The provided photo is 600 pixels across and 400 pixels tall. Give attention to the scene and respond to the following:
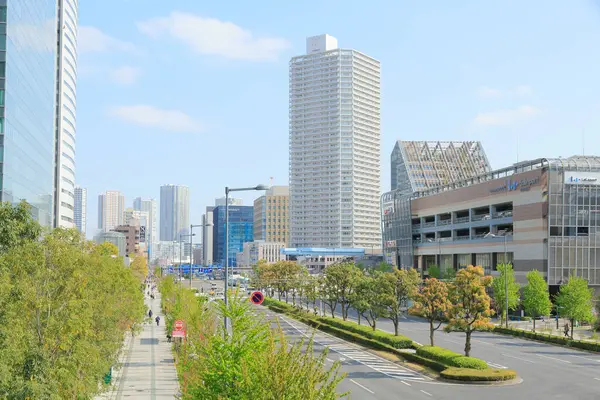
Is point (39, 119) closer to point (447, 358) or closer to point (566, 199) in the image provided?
point (447, 358)

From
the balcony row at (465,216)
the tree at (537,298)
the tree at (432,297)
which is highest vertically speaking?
the balcony row at (465,216)

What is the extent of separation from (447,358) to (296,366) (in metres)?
36.5

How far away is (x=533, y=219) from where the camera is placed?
9969 cm

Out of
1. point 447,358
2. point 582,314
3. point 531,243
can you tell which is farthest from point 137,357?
point 531,243

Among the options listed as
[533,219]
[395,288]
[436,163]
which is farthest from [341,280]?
[436,163]

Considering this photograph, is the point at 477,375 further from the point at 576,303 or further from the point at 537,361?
the point at 576,303

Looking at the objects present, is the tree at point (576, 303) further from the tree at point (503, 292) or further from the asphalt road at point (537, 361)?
the tree at point (503, 292)

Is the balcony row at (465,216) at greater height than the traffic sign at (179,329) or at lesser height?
greater

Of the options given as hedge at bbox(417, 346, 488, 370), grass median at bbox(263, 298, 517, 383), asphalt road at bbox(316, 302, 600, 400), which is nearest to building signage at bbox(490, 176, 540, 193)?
asphalt road at bbox(316, 302, 600, 400)

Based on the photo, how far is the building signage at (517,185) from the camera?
327ft

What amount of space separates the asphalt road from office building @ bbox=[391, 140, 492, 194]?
95.2 metres

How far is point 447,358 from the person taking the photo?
50.5 metres

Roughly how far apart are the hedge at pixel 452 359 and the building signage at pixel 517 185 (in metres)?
53.0

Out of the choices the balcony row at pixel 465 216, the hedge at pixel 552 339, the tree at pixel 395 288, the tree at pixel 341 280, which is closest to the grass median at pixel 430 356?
the tree at pixel 395 288
